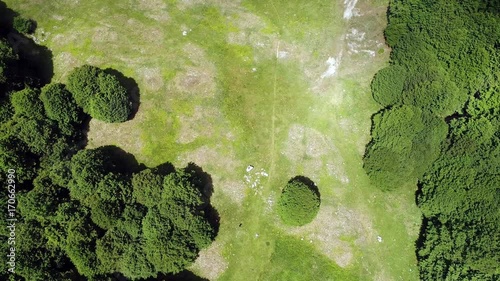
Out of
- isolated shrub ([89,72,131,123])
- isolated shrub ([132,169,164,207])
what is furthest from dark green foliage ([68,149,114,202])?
isolated shrub ([89,72,131,123])

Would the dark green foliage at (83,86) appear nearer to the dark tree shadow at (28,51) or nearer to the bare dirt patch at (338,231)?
the dark tree shadow at (28,51)

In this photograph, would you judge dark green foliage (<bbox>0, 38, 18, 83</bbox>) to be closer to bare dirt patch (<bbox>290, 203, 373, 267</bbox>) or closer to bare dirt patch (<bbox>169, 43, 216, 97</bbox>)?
bare dirt patch (<bbox>169, 43, 216, 97</bbox>)

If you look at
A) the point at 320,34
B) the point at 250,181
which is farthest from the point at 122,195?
the point at 320,34

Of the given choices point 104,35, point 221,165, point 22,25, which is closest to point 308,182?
point 221,165

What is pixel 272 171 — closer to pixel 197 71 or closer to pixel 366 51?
pixel 197 71

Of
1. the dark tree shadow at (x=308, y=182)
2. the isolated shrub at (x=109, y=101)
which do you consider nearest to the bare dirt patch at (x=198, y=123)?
the isolated shrub at (x=109, y=101)

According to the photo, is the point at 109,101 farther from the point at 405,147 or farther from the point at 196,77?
the point at 405,147

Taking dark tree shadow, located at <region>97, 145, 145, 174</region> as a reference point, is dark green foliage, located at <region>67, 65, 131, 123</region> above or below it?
above
